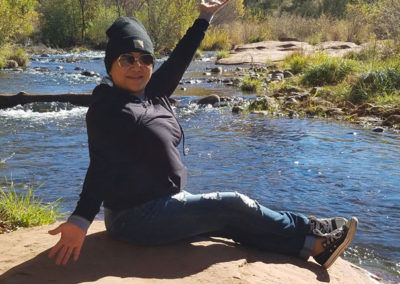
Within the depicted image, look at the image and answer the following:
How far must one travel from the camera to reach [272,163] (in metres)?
7.21

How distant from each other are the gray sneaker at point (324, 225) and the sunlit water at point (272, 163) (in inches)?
Result: 42.3

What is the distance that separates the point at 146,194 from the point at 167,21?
2745cm

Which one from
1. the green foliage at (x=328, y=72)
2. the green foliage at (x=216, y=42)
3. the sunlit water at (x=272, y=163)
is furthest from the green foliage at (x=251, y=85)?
the green foliage at (x=216, y=42)

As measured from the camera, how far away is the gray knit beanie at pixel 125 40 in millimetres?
2971

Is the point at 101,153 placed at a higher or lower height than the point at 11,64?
higher

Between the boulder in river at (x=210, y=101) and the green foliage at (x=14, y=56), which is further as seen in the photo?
the green foliage at (x=14, y=56)

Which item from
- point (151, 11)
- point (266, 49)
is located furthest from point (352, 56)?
point (151, 11)

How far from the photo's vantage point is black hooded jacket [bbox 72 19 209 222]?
2.79 meters

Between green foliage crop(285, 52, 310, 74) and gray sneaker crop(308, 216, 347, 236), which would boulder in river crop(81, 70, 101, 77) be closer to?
green foliage crop(285, 52, 310, 74)

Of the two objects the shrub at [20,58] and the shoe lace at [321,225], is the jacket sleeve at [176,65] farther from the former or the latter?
the shrub at [20,58]

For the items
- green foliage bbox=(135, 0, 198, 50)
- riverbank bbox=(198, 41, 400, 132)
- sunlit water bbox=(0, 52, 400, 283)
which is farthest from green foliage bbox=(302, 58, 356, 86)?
green foliage bbox=(135, 0, 198, 50)

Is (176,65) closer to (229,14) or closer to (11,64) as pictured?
(11,64)

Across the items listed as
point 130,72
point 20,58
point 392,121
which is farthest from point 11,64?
point 130,72

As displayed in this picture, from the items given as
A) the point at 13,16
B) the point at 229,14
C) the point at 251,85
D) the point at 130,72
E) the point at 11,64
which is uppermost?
the point at 229,14
